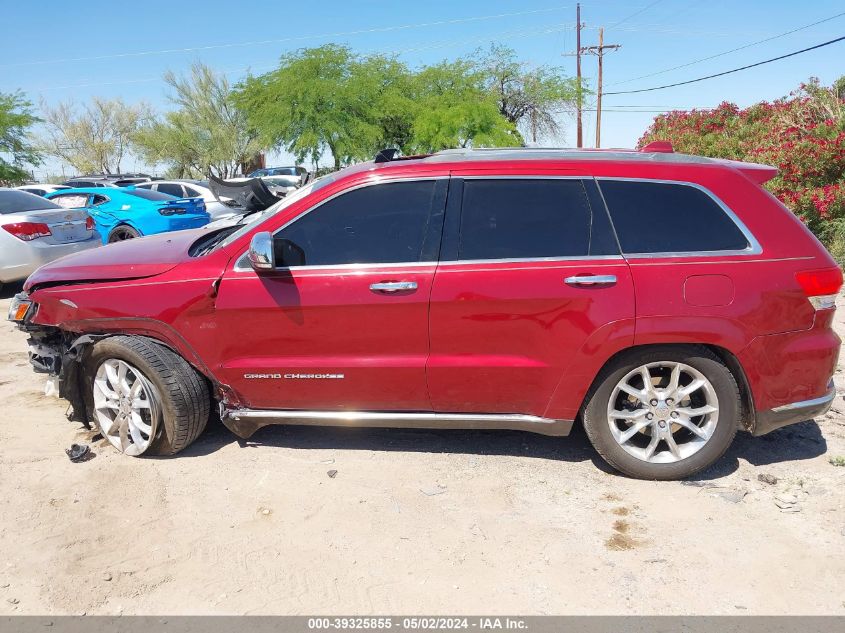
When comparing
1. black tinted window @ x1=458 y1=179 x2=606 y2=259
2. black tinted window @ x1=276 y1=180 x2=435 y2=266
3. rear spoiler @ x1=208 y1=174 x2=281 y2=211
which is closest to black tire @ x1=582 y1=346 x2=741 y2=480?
black tinted window @ x1=458 y1=179 x2=606 y2=259

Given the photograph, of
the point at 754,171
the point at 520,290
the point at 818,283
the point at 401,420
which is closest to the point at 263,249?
the point at 401,420

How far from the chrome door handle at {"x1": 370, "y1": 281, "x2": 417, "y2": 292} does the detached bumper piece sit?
6.65 feet

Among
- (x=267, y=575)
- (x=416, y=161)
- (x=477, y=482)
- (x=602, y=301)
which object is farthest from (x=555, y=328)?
(x=267, y=575)

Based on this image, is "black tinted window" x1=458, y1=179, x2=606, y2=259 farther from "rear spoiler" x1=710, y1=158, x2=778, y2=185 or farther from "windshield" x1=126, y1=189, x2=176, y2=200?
"windshield" x1=126, y1=189, x2=176, y2=200

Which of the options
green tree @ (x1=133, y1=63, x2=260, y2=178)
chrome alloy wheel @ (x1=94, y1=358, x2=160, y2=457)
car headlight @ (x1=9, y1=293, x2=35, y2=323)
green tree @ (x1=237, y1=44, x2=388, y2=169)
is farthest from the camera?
green tree @ (x1=133, y1=63, x2=260, y2=178)

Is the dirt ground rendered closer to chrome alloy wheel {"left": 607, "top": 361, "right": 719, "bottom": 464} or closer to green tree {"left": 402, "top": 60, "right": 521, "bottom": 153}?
chrome alloy wheel {"left": 607, "top": 361, "right": 719, "bottom": 464}

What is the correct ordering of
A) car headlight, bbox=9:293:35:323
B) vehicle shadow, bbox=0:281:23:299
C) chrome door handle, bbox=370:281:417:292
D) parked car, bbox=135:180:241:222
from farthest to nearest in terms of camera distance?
1. parked car, bbox=135:180:241:222
2. vehicle shadow, bbox=0:281:23:299
3. car headlight, bbox=9:293:35:323
4. chrome door handle, bbox=370:281:417:292

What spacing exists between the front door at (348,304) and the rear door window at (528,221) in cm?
20

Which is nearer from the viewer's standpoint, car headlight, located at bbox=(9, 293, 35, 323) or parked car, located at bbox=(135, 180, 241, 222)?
car headlight, located at bbox=(9, 293, 35, 323)

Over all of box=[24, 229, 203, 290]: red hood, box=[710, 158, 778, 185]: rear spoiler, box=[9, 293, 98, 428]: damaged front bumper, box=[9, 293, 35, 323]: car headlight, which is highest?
box=[710, 158, 778, 185]: rear spoiler

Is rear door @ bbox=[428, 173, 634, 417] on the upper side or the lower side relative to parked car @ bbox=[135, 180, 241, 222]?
lower

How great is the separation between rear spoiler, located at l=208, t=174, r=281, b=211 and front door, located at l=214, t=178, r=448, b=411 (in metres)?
1.71

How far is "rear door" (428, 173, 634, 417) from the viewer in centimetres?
351

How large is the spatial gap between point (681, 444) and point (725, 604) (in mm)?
1124
